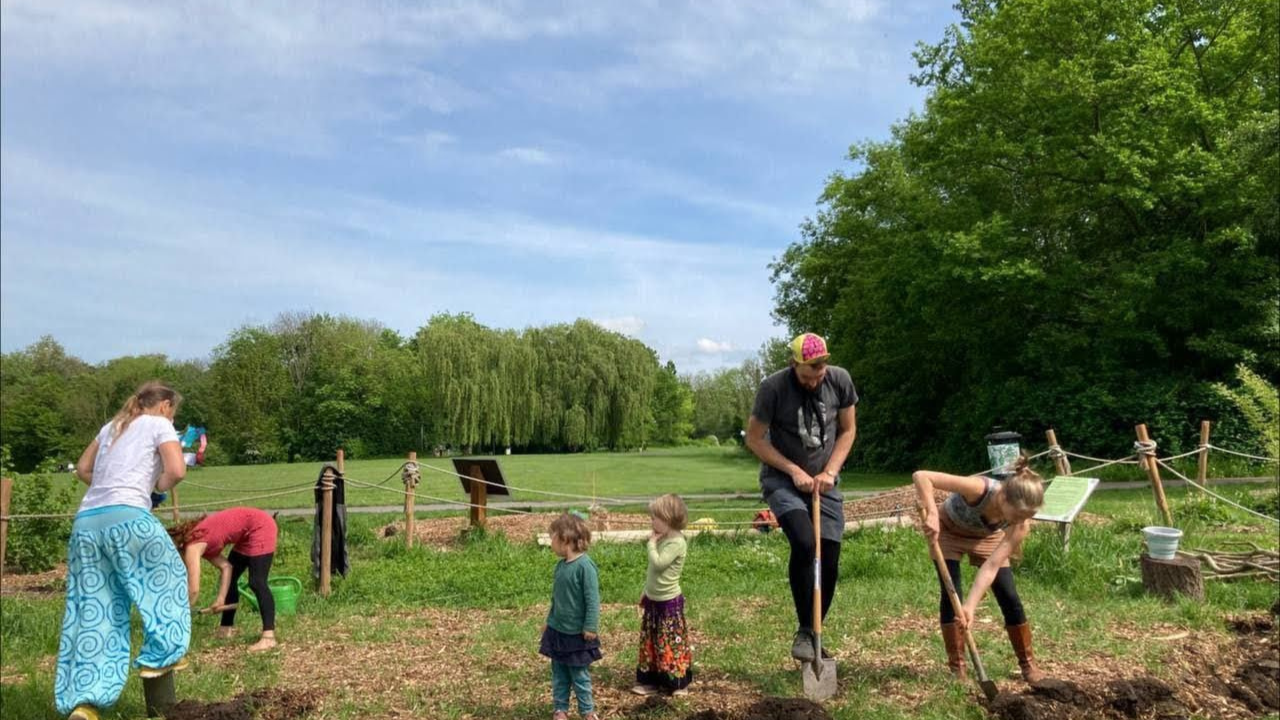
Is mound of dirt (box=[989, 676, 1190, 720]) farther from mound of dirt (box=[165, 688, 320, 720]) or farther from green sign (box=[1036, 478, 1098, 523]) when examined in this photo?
mound of dirt (box=[165, 688, 320, 720])

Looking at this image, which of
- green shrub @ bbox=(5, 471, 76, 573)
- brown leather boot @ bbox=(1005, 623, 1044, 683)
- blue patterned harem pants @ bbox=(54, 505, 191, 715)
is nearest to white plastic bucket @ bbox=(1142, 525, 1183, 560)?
brown leather boot @ bbox=(1005, 623, 1044, 683)

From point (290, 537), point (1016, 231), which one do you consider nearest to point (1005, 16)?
point (1016, 231)

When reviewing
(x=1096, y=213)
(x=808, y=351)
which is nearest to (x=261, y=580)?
(x=808, y=351)

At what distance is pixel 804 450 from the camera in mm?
5238

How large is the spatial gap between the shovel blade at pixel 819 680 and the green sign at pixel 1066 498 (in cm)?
333

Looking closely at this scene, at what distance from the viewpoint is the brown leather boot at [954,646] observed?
522 cm

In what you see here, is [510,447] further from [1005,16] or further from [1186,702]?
[1186,702]

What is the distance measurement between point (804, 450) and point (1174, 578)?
4.16 m

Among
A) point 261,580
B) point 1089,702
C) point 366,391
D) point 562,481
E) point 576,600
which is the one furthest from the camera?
point 366,391

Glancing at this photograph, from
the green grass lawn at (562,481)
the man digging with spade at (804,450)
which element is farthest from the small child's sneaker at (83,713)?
the green grass lawn at (562,481)

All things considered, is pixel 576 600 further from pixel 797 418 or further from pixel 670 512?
pixel 797 418

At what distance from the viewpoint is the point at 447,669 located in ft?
19.9

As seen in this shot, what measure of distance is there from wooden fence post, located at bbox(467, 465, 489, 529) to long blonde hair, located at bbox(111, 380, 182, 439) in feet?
25.5

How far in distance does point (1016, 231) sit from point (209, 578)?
22.3m
